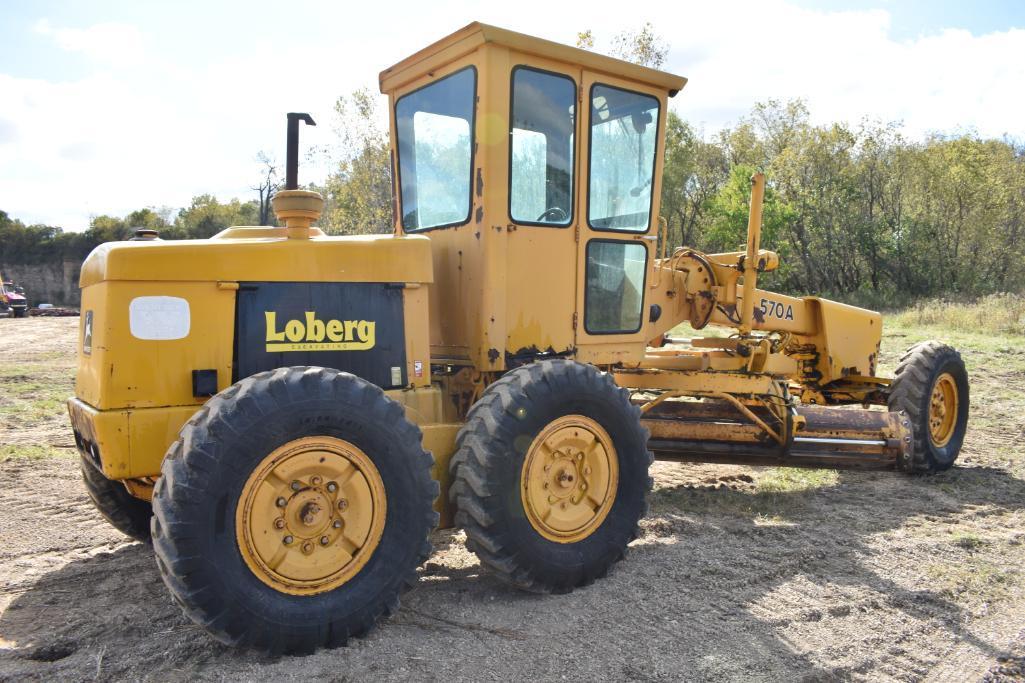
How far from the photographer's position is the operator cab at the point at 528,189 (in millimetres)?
4301

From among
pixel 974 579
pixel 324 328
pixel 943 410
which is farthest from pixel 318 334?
pixel 943 410

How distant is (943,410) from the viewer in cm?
701

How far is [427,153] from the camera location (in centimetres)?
486

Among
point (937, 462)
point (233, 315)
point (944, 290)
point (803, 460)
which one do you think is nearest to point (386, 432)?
point (233, 315)

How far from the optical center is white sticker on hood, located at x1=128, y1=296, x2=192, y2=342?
3457mm

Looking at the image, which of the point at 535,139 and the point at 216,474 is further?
the point at 535,139

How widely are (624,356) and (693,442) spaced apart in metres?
1.18

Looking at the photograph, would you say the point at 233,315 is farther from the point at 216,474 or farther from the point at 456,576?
the point at 456,576

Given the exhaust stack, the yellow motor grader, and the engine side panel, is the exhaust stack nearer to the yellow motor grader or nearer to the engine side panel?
the yellow motor grader

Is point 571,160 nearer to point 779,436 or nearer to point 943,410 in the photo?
point 779,436

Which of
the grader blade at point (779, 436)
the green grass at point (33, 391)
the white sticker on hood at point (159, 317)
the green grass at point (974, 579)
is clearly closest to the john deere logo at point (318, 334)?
the white sticker on hood at point (159, 317)

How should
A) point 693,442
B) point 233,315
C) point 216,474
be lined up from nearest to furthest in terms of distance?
point 216,474, point 233,315, point 693,442

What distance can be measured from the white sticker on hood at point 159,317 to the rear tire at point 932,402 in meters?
5.53

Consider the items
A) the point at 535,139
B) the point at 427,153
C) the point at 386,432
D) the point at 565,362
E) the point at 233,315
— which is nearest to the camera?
the point at 386,432
